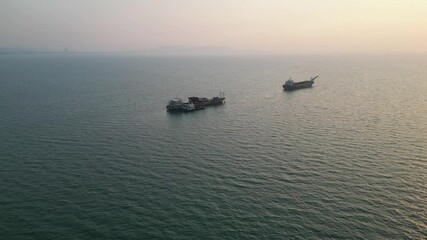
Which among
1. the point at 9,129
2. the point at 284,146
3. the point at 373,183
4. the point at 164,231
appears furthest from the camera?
the point at 9,129

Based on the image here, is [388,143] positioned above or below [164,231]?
above

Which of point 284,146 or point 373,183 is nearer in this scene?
point 373,183

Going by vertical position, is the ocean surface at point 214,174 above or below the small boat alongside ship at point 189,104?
below

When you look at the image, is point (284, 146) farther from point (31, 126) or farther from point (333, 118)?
point (31, 126)

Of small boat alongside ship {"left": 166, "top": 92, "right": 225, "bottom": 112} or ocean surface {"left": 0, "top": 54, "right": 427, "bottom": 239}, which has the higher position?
small boat alongside ship {"left": 166, "top": 92, "right": 225, "bottom": 112}

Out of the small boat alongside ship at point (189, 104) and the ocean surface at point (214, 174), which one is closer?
the ocean surface at point (214, 174)

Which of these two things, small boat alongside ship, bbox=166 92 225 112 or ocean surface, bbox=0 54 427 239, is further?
small boat alongside ship, bbox=166 92 225 112

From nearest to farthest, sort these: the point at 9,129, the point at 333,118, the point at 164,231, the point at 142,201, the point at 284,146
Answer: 1. the point at 164,231
2. the point at 142,201
3. the point at 284,146
4. the point at 9,129
5. the point at 333,118

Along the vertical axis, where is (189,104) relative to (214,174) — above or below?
above

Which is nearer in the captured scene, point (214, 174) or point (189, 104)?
point (214, 174)

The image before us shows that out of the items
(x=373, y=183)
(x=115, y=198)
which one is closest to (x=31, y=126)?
(x=115, y=198)
